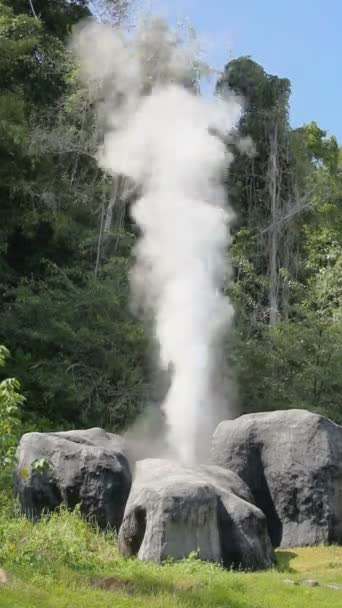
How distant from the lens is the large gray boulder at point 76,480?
10.9m

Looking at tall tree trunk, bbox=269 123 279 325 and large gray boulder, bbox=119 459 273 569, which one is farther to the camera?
tall tree trunk, bbox=269 123 279 325

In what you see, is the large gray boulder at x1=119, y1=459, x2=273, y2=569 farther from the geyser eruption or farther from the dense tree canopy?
the dense tree canopy

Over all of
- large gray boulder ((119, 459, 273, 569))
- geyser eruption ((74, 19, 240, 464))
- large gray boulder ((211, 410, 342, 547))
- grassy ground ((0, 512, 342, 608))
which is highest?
geyser eruption ((74, 19, 240, 464))

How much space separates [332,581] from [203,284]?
21.8 feet

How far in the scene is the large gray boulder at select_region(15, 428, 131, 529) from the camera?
10930mm

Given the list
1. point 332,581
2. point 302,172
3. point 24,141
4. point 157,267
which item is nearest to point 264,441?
point 332,581

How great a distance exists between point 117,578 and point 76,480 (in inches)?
131

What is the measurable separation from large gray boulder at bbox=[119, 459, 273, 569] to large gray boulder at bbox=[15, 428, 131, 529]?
2.30ft

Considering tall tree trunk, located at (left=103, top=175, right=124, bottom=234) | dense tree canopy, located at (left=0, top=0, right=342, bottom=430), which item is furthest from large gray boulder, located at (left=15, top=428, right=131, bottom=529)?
tall tree trunk, located at (left=103, top=175, right=124, bottom=234)

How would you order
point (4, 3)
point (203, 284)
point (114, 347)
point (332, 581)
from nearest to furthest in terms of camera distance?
1. point (332, 581)
2. point (203, 284)
3. point (114, 347)
4. point (4, 3)

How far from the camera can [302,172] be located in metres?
25.7

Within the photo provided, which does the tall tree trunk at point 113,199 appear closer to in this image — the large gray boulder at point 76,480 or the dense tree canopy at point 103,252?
the dense tree canopy at point 103,252

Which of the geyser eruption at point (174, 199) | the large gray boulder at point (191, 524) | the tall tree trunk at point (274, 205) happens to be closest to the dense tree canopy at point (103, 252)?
the tall tree trunk at point (274, 205)

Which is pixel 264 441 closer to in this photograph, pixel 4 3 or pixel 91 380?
pixel 91 380
